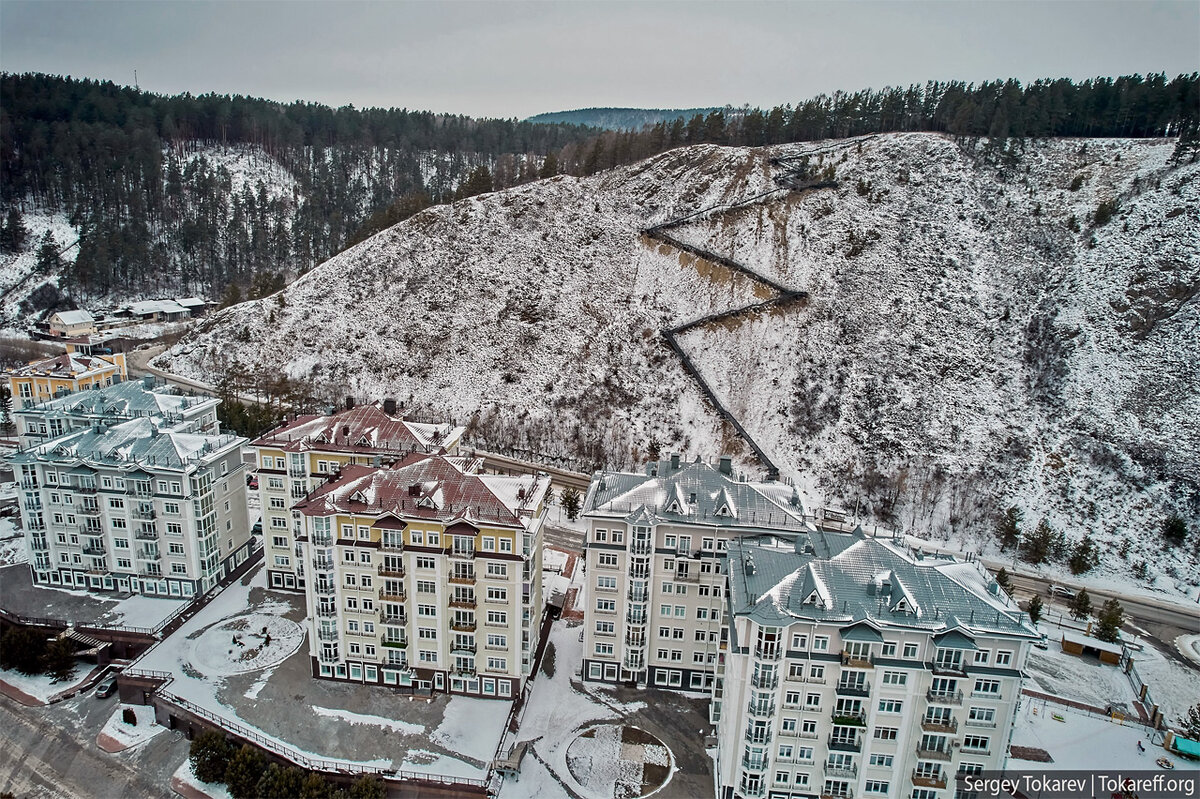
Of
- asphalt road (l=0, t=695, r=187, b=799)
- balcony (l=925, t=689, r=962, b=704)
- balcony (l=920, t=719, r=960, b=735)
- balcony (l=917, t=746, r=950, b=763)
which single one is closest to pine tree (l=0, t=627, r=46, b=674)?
asphalt road (l=0, t=695, r=187, b=799)

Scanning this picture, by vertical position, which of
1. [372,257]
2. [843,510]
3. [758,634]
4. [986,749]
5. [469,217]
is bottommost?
[843,510]

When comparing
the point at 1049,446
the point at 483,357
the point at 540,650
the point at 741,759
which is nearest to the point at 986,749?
the point at 741,759

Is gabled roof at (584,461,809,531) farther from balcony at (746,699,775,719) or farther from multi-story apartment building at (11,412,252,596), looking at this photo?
multi-story apartment building at (11,412,252,596)

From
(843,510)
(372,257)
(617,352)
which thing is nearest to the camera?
(843,510)

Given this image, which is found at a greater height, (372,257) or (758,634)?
(372,257)

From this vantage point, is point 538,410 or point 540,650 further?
point 538,410

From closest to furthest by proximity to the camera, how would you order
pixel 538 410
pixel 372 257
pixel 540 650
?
pixel 540 650, pixel 538 410, pixel 372 257

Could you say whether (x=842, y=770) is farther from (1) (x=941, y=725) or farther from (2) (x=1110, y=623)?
(2) (x=1110, y=623)

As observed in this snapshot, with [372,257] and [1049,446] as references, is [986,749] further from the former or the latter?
[372,257]
